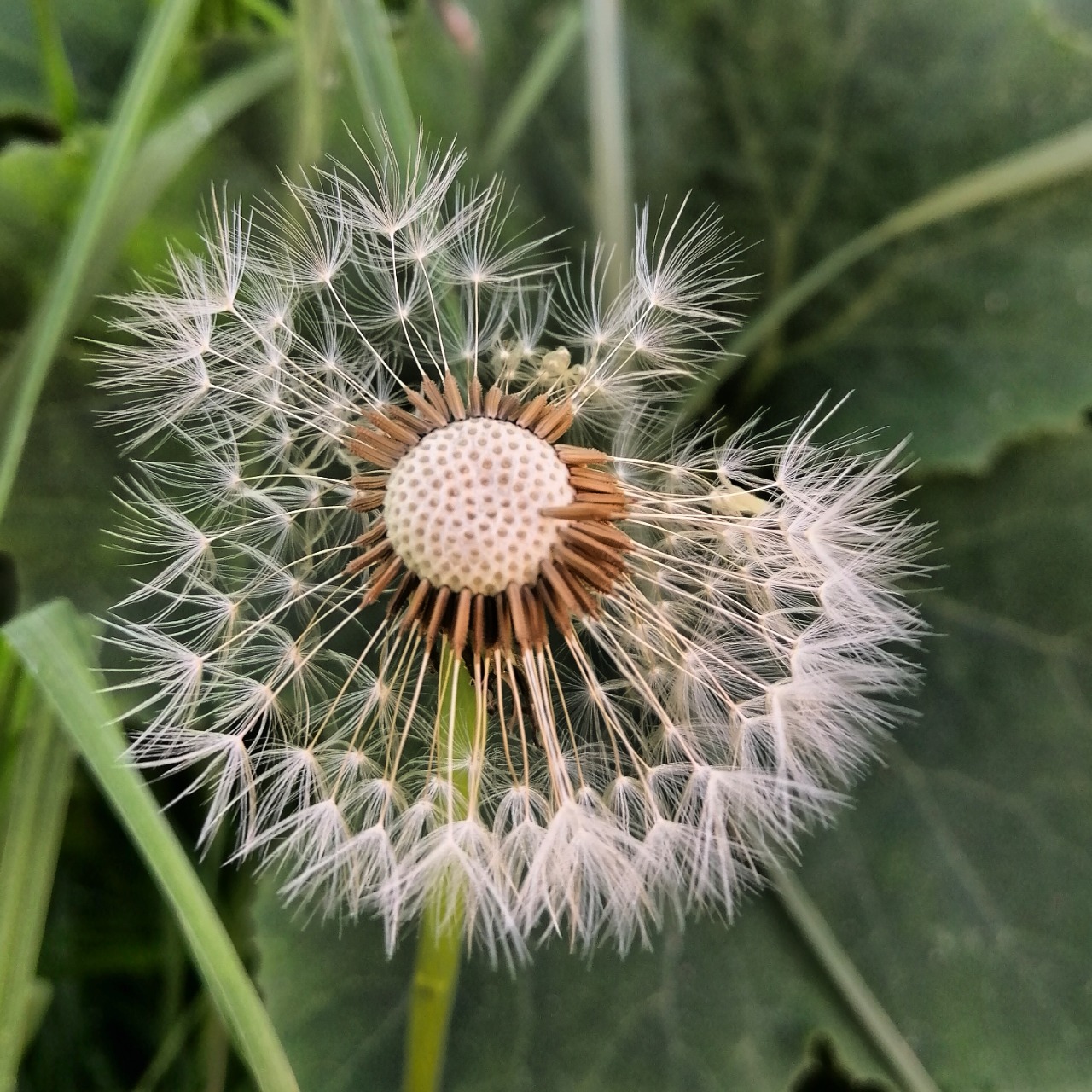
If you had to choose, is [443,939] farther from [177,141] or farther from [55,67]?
[55,67]

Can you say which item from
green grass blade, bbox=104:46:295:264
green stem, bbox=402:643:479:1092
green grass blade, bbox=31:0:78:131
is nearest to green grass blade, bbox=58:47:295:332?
green grass blade, bbox=104:46:295:264

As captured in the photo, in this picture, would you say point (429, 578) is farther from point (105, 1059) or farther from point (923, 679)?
point (105, 1059)

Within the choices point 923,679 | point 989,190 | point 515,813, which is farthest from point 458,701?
point 989,190

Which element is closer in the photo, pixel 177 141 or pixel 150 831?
pixel 150 831

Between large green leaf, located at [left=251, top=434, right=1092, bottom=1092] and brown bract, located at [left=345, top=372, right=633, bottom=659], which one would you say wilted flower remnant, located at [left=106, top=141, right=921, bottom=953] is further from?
large green leaf, located at [left=251, top=434, right=1092, bottom=1092]

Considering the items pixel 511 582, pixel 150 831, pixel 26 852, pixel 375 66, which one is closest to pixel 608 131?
pixel 375 66

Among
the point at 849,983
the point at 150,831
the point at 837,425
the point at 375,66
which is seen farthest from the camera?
the point at 837,425

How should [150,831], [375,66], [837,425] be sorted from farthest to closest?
[837,425] < [375,66] < [150,831]
